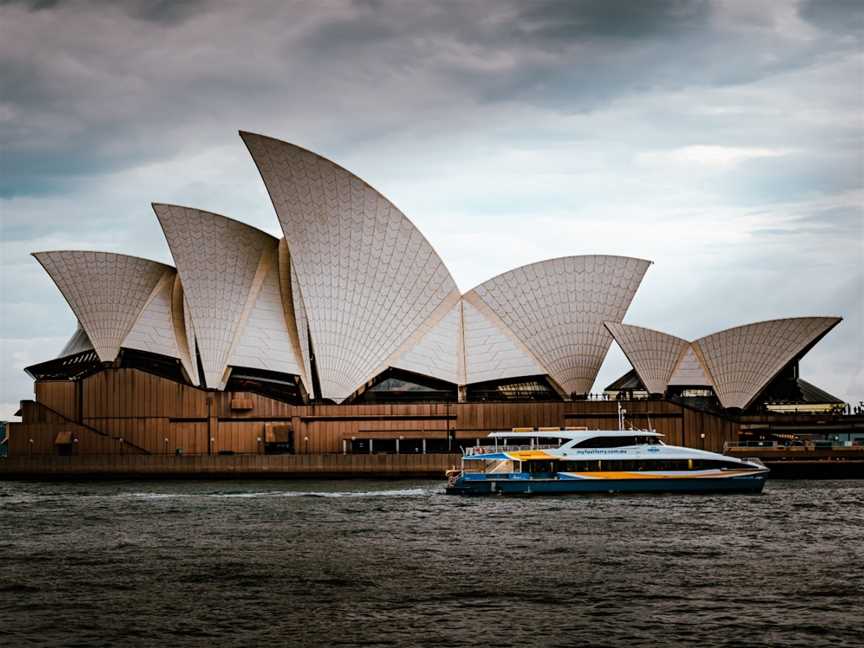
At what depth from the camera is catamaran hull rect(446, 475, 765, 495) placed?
4362 cm

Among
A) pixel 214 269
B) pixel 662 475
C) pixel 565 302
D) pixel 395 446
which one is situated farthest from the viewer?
pixel 565 302

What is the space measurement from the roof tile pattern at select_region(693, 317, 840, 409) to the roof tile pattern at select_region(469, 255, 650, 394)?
17.7 ft

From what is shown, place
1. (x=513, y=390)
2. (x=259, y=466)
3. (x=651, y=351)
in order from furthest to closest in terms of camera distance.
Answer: (x=513, y=390) < (x=651, y=351) < (x=259, y=466)

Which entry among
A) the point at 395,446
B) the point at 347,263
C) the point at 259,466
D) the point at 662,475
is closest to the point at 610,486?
the point at 662,475

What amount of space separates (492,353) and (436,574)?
4190 cm

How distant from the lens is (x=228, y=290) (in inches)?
2480

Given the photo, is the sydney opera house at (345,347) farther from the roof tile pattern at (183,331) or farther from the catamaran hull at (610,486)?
the catamaran hull at (610,486)

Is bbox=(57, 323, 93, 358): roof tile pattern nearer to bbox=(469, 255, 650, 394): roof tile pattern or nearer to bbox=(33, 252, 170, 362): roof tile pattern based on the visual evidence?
bbox=(33, 252, 170, 362): roof tile pattern

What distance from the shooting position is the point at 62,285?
64.2 meters

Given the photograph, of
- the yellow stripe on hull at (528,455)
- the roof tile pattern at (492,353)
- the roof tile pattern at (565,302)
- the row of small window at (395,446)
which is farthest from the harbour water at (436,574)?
the roof tile pattern at (565,302)

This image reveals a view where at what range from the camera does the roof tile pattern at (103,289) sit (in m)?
64.1

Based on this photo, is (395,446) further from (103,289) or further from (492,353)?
(103,289)

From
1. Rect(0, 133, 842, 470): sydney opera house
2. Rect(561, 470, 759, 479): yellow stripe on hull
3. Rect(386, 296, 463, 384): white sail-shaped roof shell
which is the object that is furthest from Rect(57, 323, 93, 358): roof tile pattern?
Rect(561, 470, 759, 479): yellow stripe on hull

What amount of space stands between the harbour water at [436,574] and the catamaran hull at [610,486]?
3216 mm
